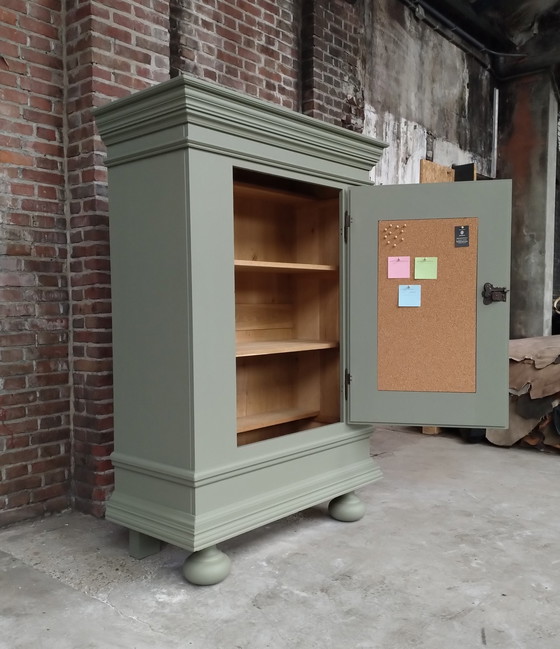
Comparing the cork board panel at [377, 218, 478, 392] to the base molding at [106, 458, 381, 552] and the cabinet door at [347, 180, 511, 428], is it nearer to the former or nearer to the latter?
the cabinet door at [347, 180, 511, 428]

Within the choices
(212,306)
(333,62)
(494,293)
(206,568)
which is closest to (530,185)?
(333,62)

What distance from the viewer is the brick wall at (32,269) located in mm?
2779

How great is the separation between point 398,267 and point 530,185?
5.55 metres

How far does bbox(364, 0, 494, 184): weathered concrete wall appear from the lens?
17.3 feet

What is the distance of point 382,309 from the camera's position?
2879mm

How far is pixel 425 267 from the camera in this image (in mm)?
2844

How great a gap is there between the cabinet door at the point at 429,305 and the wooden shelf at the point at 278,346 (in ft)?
0.63

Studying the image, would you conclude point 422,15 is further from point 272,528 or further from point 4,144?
point 272,528

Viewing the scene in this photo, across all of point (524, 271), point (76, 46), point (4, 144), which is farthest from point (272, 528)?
point (524, 271)

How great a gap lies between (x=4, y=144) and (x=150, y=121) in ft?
3.04

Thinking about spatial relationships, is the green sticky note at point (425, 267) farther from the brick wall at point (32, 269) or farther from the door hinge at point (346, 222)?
the brick wall at point (32, 269)

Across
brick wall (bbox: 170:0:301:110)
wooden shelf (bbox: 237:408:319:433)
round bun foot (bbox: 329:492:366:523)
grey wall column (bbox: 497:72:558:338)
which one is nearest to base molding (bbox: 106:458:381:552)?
round bun foot (bbox: 329:492:366:523)

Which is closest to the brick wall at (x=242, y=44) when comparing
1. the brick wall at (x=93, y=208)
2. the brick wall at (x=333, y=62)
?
the brick wall at (x=333, y=62)

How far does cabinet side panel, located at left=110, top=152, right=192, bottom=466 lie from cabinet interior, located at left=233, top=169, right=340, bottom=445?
2.39 feet
